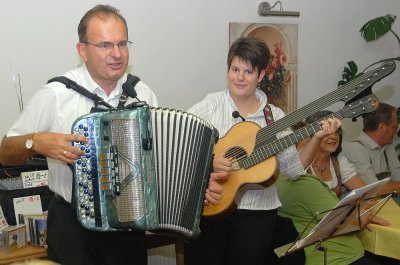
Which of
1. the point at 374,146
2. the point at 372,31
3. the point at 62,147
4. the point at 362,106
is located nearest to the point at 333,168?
the point at 374,146

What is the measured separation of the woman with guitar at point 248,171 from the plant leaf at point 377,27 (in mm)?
2198

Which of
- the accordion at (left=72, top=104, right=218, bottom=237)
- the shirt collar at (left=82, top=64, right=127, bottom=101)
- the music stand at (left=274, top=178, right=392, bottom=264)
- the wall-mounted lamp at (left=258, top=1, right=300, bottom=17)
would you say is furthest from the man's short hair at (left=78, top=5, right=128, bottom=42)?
the wall-mounted lamp at (left=258, top=1, right=300, bottom=17)

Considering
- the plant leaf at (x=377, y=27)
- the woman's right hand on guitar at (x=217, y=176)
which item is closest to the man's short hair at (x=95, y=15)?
the woman's right hand on guitar at (x=217, y=176)

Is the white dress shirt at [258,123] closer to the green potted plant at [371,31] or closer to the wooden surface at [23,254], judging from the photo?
the wooden surface at [23,254]

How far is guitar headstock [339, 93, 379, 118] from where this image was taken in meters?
2.20

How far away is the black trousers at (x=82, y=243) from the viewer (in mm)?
1857

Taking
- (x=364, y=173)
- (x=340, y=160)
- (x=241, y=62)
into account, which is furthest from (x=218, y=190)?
(x=364, y=173)

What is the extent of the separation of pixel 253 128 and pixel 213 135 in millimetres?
478

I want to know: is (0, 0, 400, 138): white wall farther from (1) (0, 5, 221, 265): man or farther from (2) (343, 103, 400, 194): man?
(1) (0, 5, 221, 265): man

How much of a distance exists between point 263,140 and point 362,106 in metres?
0.46

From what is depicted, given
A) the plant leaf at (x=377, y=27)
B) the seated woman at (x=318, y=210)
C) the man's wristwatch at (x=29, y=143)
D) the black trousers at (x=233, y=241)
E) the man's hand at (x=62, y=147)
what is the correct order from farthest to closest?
the plant leaf at (x=377, y=27) → the seated woman at (x=318, y=210) → the black trousers at (x=233, y=241) → the man's wristwatch at (x=29, y=143) → the man's hand at (x=62, y=147)

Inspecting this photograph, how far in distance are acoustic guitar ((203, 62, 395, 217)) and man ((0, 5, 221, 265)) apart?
0.51 meters

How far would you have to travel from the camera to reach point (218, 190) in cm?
205

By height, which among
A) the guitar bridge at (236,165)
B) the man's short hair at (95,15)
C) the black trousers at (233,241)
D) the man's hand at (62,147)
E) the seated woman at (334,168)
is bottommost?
the black trousers at (233,241)
